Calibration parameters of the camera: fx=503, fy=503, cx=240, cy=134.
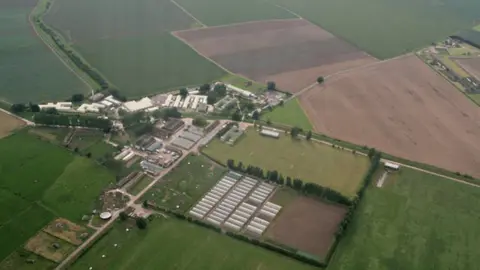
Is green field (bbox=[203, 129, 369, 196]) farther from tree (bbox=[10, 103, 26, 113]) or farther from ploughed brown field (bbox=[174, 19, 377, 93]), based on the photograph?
tree (bbox=[10, 103, 26, 113])

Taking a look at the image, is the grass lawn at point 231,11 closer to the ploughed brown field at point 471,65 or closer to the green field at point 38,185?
the ploughed brown field at point 471,65

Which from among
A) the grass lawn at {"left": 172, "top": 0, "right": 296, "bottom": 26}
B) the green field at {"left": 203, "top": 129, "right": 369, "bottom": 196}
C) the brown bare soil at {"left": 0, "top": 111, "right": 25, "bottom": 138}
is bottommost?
the brown bare soil at {"left": 0, "top": 111, "right": 25, "bottom": 138}

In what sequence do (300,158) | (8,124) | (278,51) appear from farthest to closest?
1. (278,51)
2. (8,124)
3. (300,158)

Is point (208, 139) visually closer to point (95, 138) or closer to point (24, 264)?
point (95, 138)

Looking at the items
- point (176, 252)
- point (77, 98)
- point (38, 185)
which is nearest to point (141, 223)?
point (176, 252)

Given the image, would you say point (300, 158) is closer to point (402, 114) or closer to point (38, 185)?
point (402, 114)

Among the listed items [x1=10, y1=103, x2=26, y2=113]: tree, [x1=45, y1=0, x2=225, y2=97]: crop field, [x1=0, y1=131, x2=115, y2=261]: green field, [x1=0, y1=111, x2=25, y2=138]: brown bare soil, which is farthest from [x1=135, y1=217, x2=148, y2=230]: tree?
[x1=10, y1=103, x2=26, y2=113]: tree
